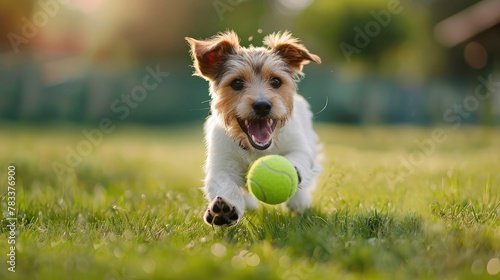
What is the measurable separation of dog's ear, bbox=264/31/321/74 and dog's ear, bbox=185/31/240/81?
33cm

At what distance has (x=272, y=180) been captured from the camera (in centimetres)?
385

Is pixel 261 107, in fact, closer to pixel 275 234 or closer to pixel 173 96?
pixel 275 234

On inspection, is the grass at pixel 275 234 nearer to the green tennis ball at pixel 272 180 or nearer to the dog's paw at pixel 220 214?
the dog's paw at pixel 220 214

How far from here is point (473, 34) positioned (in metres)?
16.0

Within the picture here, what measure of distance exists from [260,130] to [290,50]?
34.9 inches

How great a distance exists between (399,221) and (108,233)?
6.54ft

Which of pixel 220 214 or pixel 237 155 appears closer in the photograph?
pixel 220 214

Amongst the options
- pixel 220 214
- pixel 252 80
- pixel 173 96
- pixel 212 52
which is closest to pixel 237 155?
pixel 252 80

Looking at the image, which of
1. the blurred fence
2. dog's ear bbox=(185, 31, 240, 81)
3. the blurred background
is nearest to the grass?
dog's ear bbox=(185, 31, 240, 81)

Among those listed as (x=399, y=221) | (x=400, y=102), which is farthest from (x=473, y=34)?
(x=399, y=221)

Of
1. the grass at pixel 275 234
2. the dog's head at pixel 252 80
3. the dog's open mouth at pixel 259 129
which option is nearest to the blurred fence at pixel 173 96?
the grass at pixel 275 234

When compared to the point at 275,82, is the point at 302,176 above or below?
below

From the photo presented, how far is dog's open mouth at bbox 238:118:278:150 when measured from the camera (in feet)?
14.6

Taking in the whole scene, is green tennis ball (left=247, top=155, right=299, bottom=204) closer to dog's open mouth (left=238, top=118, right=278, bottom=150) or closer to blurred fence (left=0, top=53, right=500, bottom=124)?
dog's open mouth (left=238, top=118, right=278, bottom=150)
